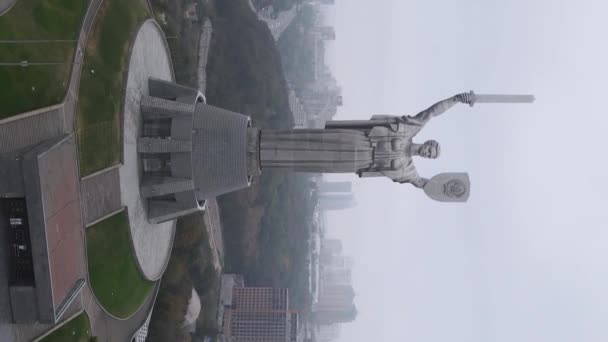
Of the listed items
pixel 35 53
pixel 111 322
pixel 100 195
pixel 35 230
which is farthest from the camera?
pixel 111 322

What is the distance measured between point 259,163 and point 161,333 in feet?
52.5

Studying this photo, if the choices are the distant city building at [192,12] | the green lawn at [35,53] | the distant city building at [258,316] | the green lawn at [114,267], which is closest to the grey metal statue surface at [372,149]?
→ the green lawn at [114,267]

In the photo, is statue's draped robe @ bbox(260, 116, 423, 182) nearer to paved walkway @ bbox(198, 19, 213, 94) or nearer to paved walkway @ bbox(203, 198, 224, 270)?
paved walkway @ bbox(203, 198, 224, 270)

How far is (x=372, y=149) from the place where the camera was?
22.0 metres

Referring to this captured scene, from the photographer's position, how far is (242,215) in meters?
52.8

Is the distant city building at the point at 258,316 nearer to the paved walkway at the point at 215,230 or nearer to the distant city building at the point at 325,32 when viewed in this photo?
the paved walkway at the point at 215,230

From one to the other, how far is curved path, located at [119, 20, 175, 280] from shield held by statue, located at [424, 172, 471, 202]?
41.7ft

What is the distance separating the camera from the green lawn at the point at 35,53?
15664mm

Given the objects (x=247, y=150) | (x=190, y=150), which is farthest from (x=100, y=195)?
(x=247, y=150)

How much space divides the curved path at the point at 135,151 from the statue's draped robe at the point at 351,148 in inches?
216

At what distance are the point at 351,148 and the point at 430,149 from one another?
3.43m

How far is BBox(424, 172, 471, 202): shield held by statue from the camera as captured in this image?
22.5 metres

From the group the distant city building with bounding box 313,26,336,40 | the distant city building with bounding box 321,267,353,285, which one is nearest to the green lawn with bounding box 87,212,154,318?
the distant city building with bounding box 313,26,336,40

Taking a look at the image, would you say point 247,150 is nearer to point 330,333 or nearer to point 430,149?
point 430,149
